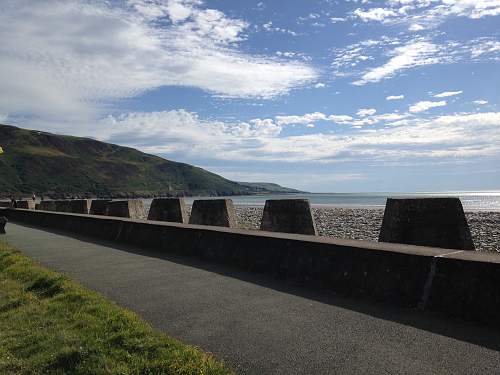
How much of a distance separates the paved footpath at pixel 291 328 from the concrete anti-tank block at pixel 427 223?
2108 millimetres

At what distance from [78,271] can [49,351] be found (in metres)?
4.33

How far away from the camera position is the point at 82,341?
14.7 ft

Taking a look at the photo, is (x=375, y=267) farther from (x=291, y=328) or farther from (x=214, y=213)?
(x=214, y=213)

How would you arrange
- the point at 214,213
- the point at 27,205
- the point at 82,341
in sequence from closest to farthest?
the point at 82,341
the point at 214,213
the point at 27,205

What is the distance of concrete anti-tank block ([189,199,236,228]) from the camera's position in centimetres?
1277

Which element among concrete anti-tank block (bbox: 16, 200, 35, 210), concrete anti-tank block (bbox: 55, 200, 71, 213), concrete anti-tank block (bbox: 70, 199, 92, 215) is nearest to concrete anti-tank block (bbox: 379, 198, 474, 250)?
concrete anti-tank block (bbox: 70, 199, 92, 215)

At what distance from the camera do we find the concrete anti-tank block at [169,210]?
15.5 m

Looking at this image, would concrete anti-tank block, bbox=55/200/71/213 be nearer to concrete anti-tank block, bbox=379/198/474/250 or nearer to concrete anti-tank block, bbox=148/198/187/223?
concrete anti-tank block, bbox=148/198/187/223

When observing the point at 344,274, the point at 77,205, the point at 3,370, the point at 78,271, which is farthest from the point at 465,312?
the point at 77,205

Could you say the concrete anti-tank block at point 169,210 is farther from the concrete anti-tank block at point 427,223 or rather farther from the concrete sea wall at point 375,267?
the concrete anti-tank block at point 427,223

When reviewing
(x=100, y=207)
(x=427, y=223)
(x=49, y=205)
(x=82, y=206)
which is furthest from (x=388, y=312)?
(x=49, y=205)

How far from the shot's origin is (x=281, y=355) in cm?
400

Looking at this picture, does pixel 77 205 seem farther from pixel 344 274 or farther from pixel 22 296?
pixel 344 274

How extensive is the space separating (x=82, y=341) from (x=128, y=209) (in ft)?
48.8
